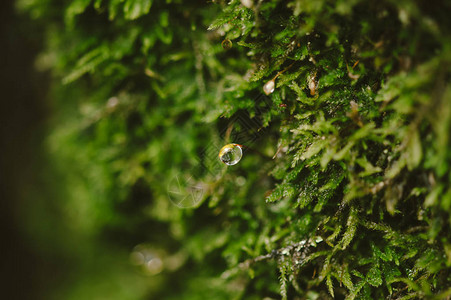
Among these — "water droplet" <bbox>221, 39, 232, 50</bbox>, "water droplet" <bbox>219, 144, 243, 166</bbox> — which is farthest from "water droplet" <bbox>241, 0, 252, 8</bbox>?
"water droplet" <bbox>219, 144, 243, 166</bbox>

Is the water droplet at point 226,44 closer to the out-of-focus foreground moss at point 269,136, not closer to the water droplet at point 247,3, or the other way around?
the out-of-focus foreground moss at point 269,136

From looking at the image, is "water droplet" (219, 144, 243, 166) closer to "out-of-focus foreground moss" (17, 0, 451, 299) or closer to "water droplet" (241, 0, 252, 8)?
"out-of-focus foreground moss" (17, 0, 451, 299)

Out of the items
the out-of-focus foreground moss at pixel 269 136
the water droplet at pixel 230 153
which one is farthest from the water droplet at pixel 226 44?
the water droplet at pixel 230 153

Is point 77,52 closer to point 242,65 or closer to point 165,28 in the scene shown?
point 165,28

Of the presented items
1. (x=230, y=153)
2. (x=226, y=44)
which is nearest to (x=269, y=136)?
(x=230, y=153)

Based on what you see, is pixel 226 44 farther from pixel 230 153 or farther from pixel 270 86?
pixel 230 153
